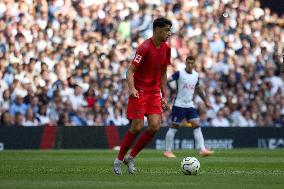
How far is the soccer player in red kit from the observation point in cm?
1391

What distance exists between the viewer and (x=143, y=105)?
13969mm

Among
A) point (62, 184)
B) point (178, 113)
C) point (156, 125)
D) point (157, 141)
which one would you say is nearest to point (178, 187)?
point (62, 184)

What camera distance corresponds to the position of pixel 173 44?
29.6 meters

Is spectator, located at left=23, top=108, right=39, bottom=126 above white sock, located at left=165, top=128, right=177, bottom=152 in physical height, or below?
above

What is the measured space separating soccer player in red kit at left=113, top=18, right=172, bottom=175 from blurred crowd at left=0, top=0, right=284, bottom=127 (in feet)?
36.6

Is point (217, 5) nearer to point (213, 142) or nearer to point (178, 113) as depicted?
point (213, 142)

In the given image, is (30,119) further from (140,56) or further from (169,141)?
(140,56)

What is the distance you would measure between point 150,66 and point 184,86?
772cm

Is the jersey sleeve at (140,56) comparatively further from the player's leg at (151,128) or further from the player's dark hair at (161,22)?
the player's leg at (151,128)

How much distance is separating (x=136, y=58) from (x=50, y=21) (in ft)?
46.1

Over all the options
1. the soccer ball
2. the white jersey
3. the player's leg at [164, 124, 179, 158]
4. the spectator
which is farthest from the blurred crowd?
the soccer ball

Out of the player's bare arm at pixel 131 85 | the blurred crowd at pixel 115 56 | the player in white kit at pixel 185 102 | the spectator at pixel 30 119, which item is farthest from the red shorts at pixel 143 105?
the spectator at pixel 30 119

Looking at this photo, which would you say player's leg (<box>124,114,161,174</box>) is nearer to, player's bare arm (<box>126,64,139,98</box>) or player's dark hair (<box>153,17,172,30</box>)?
player's bare arm (<box>126,64,139,98</box>)

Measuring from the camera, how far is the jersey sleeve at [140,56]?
45.6 ft
